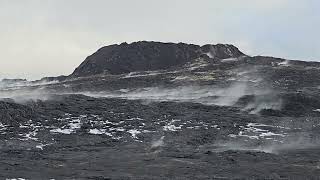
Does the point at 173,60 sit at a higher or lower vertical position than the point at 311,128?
higher

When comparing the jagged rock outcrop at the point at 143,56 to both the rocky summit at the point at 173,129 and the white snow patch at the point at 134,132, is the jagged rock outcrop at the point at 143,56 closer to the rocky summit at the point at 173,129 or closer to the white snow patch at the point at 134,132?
the rocky summit at the point at 173,129

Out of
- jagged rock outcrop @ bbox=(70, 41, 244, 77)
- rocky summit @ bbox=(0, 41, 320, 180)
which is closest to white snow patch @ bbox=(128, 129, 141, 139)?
rocky summit @ bbox=(0, 41, 320, 180)

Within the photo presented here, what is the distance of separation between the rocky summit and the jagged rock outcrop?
19.9 metres

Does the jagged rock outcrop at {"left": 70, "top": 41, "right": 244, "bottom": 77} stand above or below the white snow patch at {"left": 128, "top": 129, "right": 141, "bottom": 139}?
above

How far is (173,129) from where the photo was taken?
33562mm

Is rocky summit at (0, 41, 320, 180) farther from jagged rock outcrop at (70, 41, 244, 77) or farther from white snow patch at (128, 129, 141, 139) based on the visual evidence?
jagged rock outcrop at (70, 41, 244, 77)

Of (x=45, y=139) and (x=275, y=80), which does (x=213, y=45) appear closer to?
(x=275, y=80)

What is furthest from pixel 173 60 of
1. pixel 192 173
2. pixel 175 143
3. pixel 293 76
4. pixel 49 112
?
pixel 192 173

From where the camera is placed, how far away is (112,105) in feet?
140

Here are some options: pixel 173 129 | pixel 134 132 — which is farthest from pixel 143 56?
pixel 134 132

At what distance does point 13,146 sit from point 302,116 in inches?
915

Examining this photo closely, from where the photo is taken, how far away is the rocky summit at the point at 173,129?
70.2 ft

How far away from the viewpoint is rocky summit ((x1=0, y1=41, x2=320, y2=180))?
2139 centimetres

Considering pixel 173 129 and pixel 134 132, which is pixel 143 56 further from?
pixel 134 132
